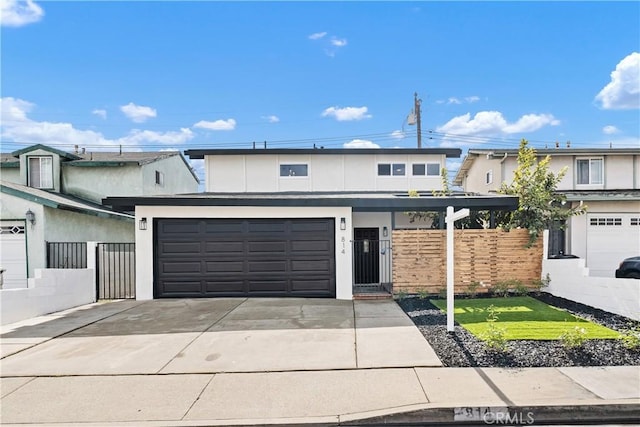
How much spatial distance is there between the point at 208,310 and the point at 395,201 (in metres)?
5.57

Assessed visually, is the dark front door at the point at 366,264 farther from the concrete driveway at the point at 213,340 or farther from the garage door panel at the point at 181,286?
the garage door panel at the point at 181,286

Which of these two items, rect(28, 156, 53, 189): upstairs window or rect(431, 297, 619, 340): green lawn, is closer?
rect(431, 297, 619, 340): green lawn

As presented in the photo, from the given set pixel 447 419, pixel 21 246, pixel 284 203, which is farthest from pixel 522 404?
pixel 21 246

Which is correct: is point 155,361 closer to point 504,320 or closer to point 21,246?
point 504,320

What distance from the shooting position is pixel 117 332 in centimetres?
691

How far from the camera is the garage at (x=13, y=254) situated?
11.7 m

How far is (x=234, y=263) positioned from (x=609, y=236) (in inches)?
578

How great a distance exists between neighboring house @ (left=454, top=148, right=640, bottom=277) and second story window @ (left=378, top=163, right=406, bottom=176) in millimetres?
4989

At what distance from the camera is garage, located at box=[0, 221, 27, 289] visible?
1173 centimetres

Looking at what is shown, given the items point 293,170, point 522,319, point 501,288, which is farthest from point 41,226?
point 501,288

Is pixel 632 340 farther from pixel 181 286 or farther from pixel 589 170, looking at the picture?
pixel 589 170

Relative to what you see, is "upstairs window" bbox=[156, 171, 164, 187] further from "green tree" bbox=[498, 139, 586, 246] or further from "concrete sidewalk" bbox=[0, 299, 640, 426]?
"green tree" bbox=[498, 139, 586, 246]

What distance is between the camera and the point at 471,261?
9.99 meters

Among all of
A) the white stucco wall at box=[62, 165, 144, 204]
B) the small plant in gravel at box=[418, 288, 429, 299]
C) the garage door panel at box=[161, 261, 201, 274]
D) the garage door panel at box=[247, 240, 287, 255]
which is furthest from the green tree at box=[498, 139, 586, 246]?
the white stucco wall at box=[62, 165, 144, 204]
